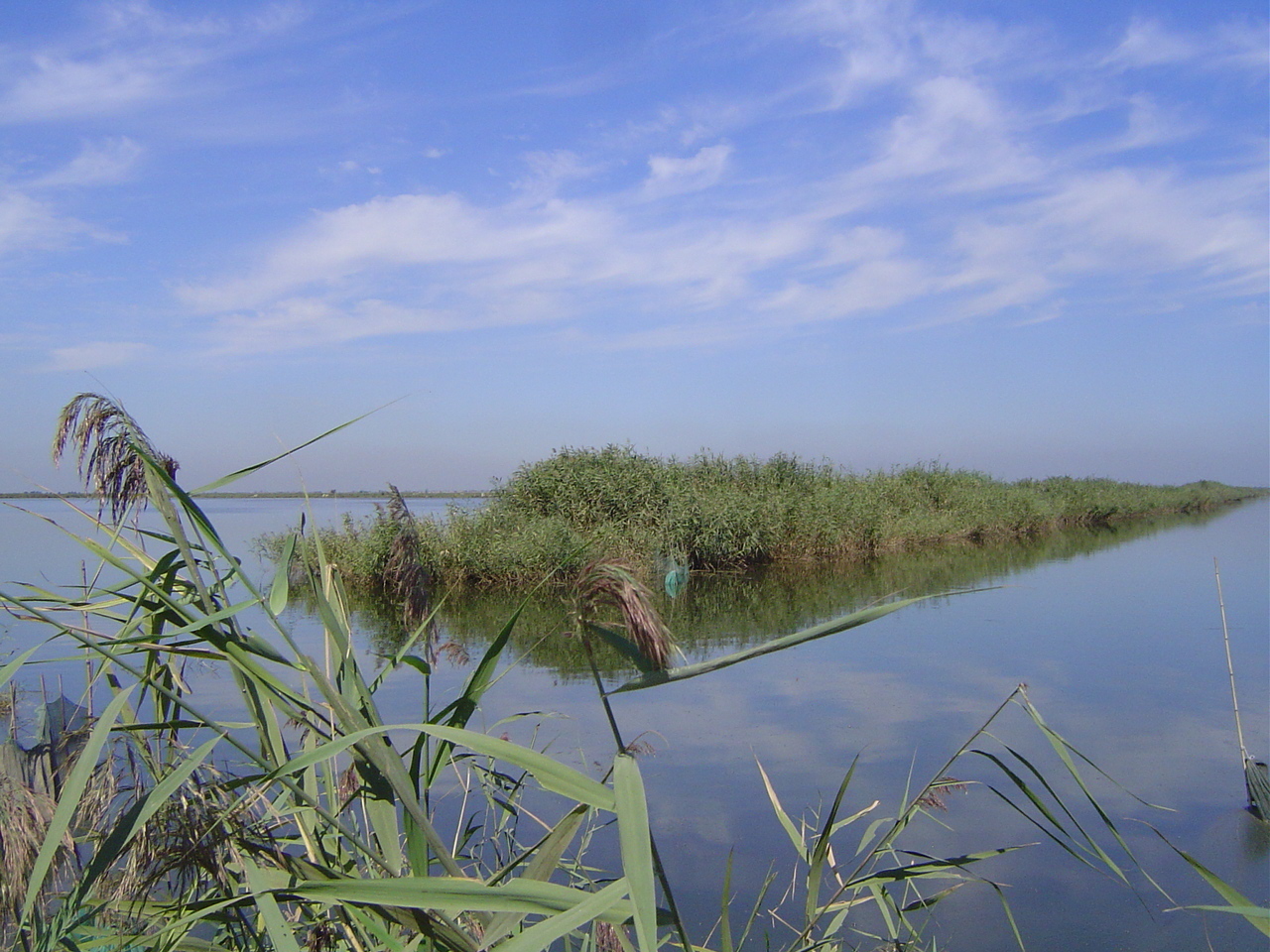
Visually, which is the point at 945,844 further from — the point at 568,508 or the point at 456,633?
the point at 568,508

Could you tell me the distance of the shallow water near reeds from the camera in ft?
10.8

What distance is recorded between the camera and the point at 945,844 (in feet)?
12.5

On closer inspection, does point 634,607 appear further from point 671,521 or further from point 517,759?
point 671,521

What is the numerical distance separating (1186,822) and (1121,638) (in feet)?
15.1

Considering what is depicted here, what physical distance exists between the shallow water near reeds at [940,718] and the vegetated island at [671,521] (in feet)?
2.90

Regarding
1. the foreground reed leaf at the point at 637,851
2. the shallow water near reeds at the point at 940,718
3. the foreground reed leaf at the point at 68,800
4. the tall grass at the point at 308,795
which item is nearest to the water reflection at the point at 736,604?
the shallow water near reeds at the point at 940,718

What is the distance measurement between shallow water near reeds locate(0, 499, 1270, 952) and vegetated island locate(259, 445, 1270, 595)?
2.90ft

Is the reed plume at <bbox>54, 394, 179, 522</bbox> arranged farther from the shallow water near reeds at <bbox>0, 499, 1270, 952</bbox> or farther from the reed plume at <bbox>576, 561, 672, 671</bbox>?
the reed plume at <bbox>576, 561, 672, 671</bbox>

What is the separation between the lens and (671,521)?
13977 mm

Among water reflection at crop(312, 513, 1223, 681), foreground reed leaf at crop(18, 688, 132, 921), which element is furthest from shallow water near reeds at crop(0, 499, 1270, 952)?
foreground reed leaf at crop(18, 688, 132, 921)

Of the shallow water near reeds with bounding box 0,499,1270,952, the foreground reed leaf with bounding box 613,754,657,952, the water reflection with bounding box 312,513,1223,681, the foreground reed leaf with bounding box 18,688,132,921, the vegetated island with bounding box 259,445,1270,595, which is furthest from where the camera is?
the vegetated island with bounding box 259,445,1270,595

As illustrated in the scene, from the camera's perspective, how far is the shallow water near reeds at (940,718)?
328cm

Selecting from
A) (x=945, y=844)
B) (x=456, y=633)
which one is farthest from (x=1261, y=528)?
(x=945, y=844)

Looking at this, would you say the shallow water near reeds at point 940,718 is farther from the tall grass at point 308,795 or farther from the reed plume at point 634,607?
the reed plume at point 634,607
